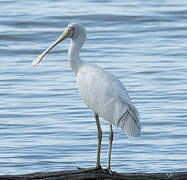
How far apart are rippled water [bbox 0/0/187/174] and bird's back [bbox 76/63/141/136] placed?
2661 mm

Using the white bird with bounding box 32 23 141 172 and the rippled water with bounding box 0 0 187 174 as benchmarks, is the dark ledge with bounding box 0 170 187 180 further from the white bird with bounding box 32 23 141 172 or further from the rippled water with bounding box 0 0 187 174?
the rippled water with bounding box 0 0 187 174

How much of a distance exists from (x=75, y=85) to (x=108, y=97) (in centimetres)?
735

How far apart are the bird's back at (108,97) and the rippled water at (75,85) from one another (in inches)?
105

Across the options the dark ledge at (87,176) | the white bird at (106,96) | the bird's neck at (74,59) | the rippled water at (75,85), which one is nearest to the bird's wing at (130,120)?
the white bird at (106,96)

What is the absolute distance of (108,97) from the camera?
9297mm

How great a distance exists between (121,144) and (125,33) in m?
9.70

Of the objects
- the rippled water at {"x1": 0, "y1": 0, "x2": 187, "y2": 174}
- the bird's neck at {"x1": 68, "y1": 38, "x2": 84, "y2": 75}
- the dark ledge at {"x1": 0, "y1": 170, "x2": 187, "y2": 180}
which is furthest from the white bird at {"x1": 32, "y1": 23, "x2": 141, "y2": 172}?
the rippled water at {"x1": 0, "y1": 0, "x2": 187, "y2": 174}

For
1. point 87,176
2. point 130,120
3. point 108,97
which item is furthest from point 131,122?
point 87,176

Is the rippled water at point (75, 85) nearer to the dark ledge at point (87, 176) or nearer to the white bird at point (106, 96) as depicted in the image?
the white bird at point (106, 96)

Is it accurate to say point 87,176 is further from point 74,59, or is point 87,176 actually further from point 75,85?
point 75,85

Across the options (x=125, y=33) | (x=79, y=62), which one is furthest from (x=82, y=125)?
(x=125, y=33)

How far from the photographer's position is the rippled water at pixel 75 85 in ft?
41.2

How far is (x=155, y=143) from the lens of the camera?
13.1 metres

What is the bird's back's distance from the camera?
359 inches
